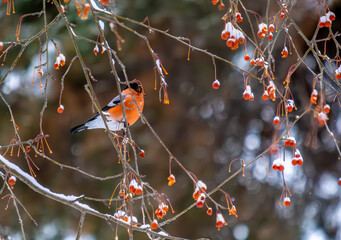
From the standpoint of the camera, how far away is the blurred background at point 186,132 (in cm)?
465

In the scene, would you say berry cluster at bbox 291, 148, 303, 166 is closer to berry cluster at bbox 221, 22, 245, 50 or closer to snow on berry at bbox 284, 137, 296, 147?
snow on berry at bbox 284, 137, 296, 147

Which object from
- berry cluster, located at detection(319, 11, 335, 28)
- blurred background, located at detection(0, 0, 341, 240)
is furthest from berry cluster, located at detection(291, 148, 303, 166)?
blurred background, located at detection(0, 0, 341, 240)

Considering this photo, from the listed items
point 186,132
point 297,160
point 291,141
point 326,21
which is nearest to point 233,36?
point 326,21

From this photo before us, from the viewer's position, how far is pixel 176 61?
16.5 ft

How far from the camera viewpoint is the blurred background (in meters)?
4.65

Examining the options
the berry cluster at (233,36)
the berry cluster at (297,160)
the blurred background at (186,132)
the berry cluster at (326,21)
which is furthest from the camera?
the blurred background at (186,132)

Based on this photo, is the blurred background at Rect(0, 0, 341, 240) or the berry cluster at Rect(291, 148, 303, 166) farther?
the blurred background at Rect(0, 0, 341, 240)

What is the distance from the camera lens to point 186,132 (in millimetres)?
5121

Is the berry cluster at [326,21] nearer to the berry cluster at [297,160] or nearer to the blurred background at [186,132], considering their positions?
the berry cluster at [297,160]

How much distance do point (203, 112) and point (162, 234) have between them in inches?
140

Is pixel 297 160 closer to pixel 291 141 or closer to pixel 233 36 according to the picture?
pixel 291 141

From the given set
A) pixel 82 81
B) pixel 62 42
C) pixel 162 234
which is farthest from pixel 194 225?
pixel 162 234

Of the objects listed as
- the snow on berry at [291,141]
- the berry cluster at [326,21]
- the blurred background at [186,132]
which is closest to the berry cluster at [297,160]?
the snow on berry at [291,141]

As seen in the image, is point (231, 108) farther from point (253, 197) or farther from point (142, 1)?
point (142, 1)
